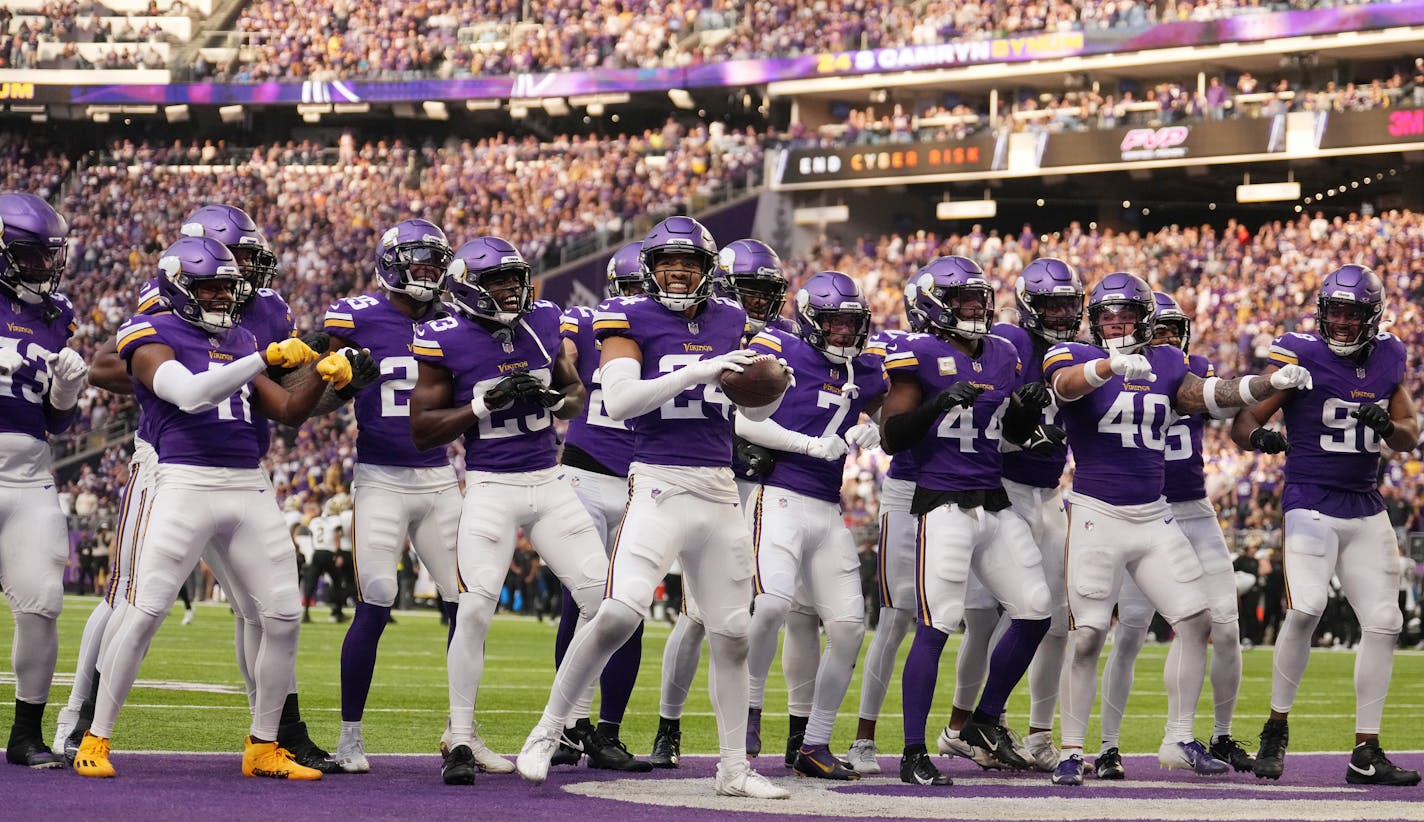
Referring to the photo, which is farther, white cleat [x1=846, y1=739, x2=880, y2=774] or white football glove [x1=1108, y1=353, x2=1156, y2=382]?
white cleat [x1=846, y1=739, x2=880, y2=774]

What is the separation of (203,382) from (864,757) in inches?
127

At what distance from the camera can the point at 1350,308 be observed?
26.7 ft

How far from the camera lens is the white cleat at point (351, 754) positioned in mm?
7445

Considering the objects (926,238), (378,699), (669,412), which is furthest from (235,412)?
(926,238)

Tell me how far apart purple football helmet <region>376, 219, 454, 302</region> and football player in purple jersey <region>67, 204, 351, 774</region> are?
1.59ft

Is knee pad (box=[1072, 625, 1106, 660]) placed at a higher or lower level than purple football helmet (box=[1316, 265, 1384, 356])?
lower

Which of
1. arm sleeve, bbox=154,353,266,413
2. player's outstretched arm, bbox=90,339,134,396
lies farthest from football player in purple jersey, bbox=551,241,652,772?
player's outstretched arm, bbox=90,339,134,396

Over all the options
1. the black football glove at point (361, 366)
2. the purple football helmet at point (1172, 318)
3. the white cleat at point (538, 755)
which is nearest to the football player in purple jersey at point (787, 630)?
the white cleat at point (538, 755)

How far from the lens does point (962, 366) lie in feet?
26.0

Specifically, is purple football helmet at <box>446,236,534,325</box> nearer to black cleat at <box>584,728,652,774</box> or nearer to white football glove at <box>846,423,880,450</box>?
white football glove at <box>846,423,880,450</box>

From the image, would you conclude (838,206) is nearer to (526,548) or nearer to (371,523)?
(526,548)

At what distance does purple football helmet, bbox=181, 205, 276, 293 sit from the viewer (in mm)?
7461

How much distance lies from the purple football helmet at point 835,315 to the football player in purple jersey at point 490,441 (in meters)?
1.21

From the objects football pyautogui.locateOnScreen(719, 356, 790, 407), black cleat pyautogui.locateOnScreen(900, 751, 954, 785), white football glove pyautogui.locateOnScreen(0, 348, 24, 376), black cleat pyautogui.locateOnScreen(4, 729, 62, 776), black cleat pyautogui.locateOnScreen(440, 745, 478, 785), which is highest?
football pyautogui.locateOnScreen(719, 356, 790, 407)
